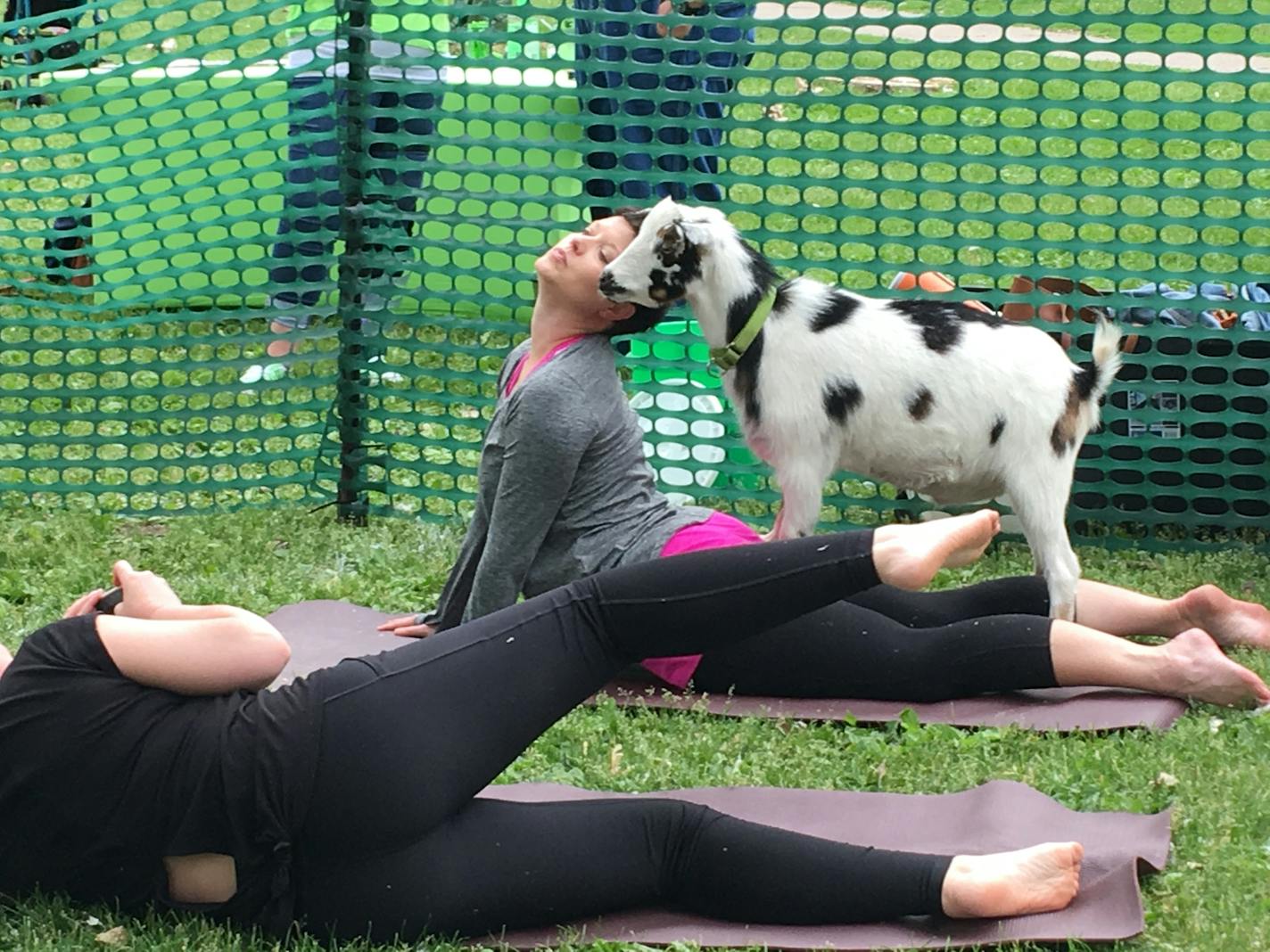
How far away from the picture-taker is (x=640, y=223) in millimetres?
5074

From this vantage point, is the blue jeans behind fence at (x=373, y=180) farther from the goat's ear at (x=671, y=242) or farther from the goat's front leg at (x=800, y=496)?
the goat's front leg at (x=800, y=496)

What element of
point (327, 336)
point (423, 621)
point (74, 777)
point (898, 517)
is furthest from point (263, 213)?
point (74, 777)

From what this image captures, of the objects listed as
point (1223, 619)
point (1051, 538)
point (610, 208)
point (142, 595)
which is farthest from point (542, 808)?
point (610, 208)

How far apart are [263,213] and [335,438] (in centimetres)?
101

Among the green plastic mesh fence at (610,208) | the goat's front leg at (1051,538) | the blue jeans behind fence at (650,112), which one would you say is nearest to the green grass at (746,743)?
the green plastic mesh fence at (610,208)

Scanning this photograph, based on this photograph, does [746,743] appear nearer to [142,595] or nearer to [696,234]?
[696,234]

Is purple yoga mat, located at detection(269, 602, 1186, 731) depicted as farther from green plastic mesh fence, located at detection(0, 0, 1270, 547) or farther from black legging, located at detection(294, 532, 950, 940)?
green plastic mesh fence, located at detection(0, 0, 1270, 547)

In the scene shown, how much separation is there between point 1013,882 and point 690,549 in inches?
67.1

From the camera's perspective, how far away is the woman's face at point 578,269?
16.1ft

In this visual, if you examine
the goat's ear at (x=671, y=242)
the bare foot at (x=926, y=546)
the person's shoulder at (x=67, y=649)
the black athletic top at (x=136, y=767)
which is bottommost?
the black athletic top at (x=136, y=767)

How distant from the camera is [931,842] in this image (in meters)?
3.89

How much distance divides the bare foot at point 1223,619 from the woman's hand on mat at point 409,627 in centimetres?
234

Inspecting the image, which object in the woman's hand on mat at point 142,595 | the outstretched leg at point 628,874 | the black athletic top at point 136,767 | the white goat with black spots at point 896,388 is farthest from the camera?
the white goat with black spots at point 896,388

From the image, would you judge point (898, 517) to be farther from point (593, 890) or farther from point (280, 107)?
point (280, 107)
